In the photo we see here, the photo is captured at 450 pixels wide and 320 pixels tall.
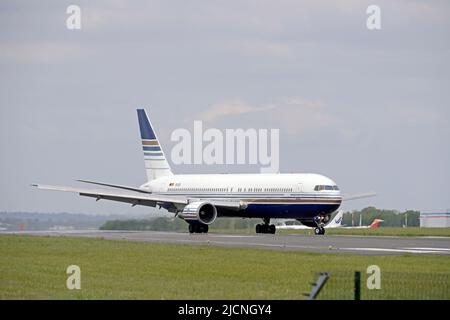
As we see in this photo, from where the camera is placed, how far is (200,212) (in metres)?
70.2

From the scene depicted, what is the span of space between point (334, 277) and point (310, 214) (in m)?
41.1

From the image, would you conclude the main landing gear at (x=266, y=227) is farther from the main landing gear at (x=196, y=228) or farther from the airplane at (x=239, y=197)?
the main landing gear at (x=196, y=228)

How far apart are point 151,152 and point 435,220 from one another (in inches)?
1387

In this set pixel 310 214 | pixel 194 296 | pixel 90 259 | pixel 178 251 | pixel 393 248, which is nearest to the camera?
pixel 194 296

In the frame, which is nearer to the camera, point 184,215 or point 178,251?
point 178,251

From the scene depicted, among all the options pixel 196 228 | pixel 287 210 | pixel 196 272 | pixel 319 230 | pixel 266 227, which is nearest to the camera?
pixel 196 272

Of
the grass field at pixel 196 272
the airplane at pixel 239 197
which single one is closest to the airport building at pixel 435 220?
the airplane at pixel 239 197

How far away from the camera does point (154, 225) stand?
7444 centimetres

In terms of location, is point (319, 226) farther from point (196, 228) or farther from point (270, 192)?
point (196, 228)

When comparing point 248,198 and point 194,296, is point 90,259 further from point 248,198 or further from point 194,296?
point 248,198

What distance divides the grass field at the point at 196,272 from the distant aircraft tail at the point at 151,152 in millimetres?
34999

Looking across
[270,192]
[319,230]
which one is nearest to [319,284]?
[319,230]

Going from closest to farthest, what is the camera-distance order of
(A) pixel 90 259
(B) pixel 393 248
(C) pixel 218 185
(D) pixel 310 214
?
(A) pixel 90 259
(B) pixel 393 248
(D) pixel 310 214
(C) pixel 218 185
